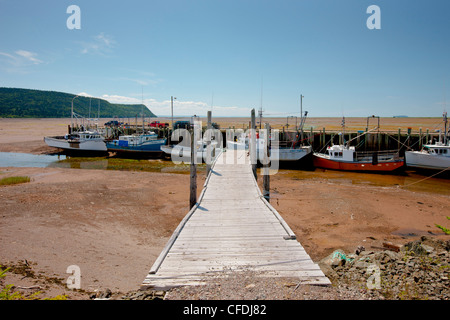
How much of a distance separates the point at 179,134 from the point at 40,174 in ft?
69.2

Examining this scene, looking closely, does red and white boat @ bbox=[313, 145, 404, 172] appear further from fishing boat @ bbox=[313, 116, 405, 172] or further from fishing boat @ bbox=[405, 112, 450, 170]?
fishing boat @ bbox=[405, 112, 450, 170]

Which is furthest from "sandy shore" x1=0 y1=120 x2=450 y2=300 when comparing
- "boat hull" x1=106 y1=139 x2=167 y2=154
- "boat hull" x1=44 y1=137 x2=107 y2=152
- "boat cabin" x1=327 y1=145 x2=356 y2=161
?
"boat hull" x1=44 y1=137 x2=107 y2=152

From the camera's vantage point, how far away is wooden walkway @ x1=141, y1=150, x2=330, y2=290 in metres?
5.34

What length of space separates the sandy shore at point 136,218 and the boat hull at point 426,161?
21.5ft

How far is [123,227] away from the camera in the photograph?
11.8 m

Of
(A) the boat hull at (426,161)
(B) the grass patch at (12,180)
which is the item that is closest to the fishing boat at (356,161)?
(A) the boat hull at (426,161)

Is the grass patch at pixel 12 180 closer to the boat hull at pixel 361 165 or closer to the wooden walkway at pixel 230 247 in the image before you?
the wooden walkway at pixel 230 247

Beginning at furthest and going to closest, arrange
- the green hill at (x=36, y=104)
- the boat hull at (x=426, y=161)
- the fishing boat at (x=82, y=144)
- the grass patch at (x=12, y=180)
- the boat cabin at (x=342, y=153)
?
the green hill at (x=36, y=104) → the fishing boat at (x=82, y=144) → the boat cabin at (x=342, y=153) → the boat hull at (x=426, y=161) → the grass patch at (x=12, y=180)

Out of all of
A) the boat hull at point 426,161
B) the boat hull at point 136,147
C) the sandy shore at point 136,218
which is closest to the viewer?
the sandy shore at point 136,218

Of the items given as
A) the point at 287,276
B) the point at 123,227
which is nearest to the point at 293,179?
→ the point at 123,227

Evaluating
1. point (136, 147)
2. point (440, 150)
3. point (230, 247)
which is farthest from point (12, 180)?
point (440, 150)

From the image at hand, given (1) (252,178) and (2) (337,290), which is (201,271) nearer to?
(2) (337,290)

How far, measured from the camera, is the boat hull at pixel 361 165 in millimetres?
25688
